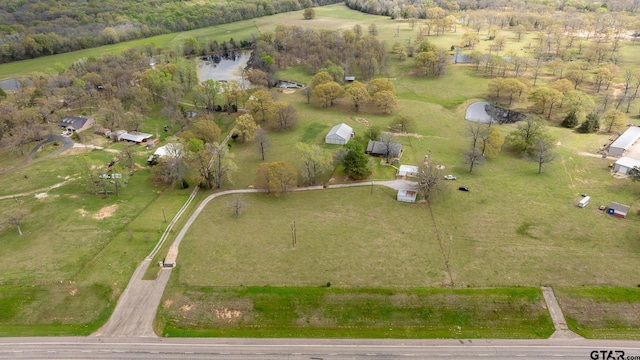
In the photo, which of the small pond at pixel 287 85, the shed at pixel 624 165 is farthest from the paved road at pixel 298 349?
the small pond at pixel 287 85

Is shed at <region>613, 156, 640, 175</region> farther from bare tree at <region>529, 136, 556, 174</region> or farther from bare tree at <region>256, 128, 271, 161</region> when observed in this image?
bare tree at <region>256, 128, 271, 161</region>

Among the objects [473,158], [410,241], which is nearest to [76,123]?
[410,241]

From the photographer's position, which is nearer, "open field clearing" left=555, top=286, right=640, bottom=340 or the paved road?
the paved road

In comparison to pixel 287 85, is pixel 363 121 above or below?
below

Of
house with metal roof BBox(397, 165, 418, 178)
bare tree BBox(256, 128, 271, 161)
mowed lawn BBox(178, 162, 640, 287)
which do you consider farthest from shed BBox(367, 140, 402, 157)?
bare tree BBox(256, 128, 271, 161)

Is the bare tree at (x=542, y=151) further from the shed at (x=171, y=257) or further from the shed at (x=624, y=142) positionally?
the shed at (x=171, y=257)

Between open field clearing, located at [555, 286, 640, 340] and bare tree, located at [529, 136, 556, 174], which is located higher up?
bare tree, located at [529, 136, 556, 174]

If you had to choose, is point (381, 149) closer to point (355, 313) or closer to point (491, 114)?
point (491, 114)

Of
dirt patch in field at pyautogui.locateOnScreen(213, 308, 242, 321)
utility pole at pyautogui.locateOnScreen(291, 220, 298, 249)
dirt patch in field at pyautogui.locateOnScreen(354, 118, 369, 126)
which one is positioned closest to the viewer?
dirt patch in field at pyautogui.locateOnScreen(213, 308, 242, 321)
